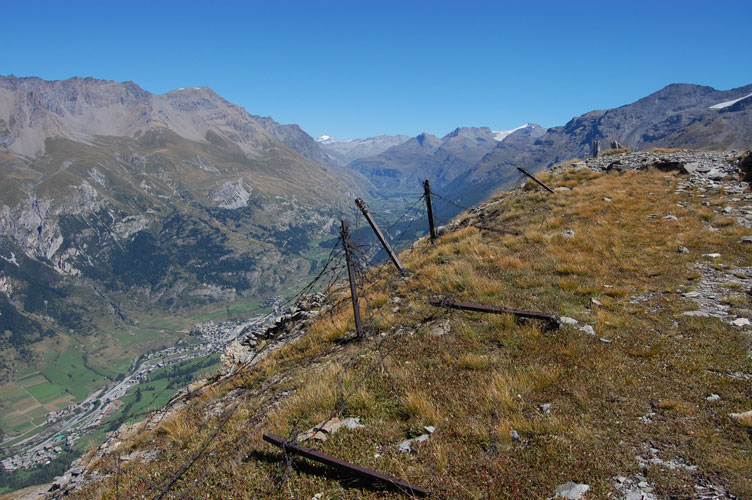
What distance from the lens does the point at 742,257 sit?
13234 mm

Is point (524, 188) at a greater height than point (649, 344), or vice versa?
point (524, 188)

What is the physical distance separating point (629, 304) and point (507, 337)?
4371 mm

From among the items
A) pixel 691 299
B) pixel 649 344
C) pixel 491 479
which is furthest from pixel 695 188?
pixel 491 479

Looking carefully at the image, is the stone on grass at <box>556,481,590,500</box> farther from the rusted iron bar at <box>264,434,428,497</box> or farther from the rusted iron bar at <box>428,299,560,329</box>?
the rusted iron bar at <box>428,299,560,329</box>

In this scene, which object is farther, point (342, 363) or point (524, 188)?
point (524, 188)

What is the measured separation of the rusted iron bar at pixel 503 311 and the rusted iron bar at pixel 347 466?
6.27m

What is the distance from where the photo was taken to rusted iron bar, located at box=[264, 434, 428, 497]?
17.4ft

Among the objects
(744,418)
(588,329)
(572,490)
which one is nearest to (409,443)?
(572,490)

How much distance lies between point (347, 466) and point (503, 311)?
669 cm

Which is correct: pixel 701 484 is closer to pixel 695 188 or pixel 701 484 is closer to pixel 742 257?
pixel 742 257

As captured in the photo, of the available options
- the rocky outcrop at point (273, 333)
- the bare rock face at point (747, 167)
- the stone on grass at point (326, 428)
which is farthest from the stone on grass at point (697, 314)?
the bare rock face at point (747, 167)

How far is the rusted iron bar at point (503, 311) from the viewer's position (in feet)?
31.7

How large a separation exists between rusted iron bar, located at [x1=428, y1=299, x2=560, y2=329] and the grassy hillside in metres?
0.26

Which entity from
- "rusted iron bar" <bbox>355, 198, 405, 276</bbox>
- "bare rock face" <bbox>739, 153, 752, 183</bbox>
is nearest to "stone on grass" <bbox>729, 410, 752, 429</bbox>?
"rusted iron bar" <bbox>355, 198, 405, 276</bbox>
